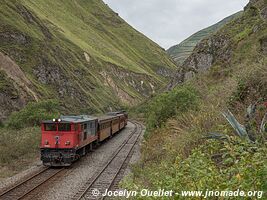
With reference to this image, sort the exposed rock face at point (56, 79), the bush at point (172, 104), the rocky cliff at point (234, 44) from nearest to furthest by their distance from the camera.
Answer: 1. the bush at point (172, 104)
2. the rocky cliff at point (234, 44)
3. the exposed rock face at point (56, 79)

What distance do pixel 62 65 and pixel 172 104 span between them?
5447 centimetres

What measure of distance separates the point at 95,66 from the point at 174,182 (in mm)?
97625

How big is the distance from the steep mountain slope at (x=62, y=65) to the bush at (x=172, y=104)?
26.0m

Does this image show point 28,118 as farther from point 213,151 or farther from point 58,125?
point 213,151

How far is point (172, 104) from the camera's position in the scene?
20.7m

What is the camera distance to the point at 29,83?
54031 mm

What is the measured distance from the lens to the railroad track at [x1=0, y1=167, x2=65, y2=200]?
13.8m

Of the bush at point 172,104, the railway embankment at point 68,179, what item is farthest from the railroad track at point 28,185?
the bush at point 172,104

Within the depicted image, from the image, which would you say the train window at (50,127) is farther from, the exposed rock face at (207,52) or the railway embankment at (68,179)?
the exposed rock face at (207,52)

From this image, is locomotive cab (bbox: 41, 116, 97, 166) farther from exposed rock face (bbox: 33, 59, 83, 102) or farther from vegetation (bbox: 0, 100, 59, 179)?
exposed rock face (bbox: 33, 59, 83, 102)

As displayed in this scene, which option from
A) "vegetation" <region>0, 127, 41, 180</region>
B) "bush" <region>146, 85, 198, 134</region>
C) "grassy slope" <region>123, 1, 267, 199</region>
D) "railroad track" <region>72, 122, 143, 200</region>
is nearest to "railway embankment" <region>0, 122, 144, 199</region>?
"railroad track" <region>72, 122, 143, 200</region>

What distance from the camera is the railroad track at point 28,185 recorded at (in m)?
13.8

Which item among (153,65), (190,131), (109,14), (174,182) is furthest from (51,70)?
(109,14)

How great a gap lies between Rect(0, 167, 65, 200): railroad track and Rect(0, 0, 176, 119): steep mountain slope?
86.1 feet
